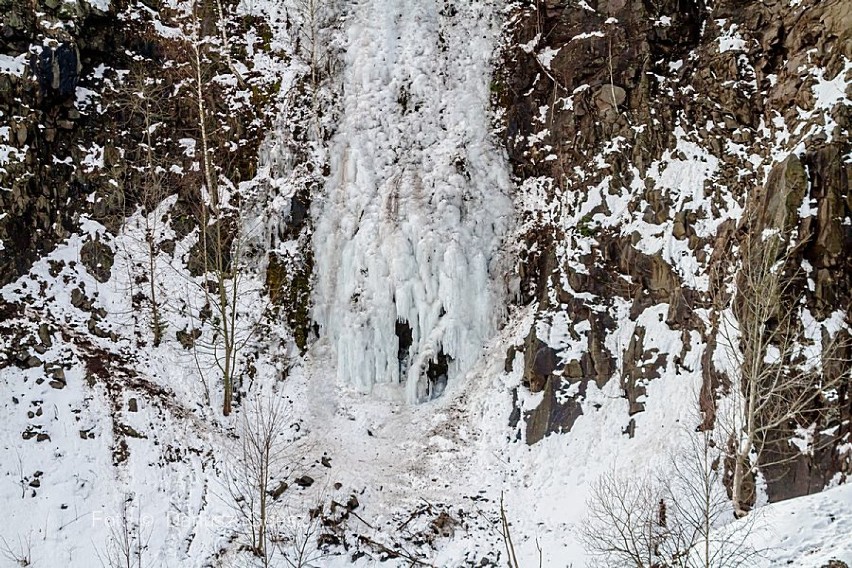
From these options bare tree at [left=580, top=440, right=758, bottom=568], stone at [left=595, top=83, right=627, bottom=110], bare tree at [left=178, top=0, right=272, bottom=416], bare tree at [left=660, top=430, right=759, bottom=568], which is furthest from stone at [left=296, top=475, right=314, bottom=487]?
stone at [left=595, top=83, right=627, bottom=110]

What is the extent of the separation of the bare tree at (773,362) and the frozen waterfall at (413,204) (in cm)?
697

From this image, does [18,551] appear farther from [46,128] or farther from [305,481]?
[46,128]

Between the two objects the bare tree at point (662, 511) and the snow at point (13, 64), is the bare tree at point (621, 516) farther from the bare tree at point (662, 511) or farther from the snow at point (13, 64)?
the snow at point (13, 64)

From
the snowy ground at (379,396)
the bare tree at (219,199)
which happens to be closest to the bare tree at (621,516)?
the snowy ground at (379,396)

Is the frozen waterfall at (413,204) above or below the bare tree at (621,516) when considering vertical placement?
above

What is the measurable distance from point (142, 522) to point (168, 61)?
1437 cm

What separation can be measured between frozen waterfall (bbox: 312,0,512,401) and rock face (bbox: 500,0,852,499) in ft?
4.10

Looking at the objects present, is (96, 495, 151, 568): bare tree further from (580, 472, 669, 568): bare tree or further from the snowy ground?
(580, 472, 669, 568): bare tree

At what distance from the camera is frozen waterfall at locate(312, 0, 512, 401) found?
17.8 m

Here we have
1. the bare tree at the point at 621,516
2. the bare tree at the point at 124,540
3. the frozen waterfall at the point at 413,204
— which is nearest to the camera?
the bare tree at the point at 621,516

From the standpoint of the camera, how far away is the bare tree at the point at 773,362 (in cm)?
1163

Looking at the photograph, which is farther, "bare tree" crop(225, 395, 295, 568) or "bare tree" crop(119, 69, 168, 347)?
"bare tree" crop(119, 69, 168, 347)

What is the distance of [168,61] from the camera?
21.3 metres

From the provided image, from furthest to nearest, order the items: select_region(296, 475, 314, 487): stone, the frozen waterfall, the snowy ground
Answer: the frozen waterfall, select_region(296, 475, 314, 487): stone, the snowy ground
